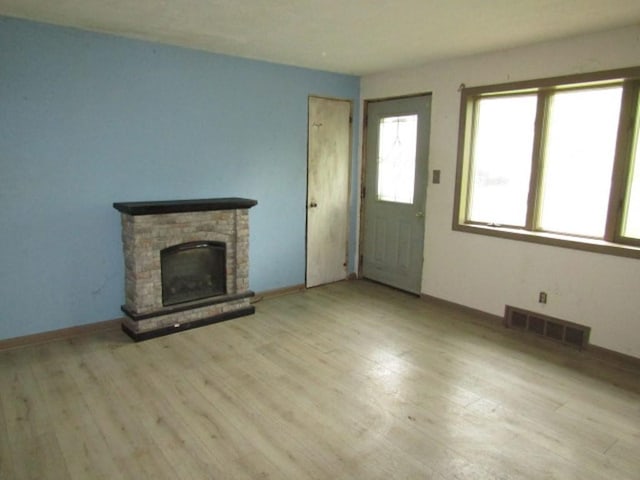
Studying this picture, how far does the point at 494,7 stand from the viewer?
2754 mm

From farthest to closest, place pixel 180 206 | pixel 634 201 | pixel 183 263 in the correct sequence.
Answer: pixel 183 263, pixel 180 206, pixel 634 201

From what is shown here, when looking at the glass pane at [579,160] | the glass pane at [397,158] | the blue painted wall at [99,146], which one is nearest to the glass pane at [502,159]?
the glass pane at [579,160]

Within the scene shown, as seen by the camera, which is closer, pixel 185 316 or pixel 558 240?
pixel 558 240

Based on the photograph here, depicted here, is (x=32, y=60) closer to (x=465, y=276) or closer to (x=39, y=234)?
(x=39, y=234)

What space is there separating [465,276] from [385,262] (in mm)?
1124

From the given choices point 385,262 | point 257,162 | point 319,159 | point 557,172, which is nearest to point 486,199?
point 557,172

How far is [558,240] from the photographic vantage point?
12.0 ft

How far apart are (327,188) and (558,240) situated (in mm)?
2547

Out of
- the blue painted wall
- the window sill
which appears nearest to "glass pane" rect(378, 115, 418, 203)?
the window sill

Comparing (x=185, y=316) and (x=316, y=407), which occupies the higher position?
(x=185, y=316)

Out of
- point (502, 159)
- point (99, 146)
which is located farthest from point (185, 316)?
point (502, 159)

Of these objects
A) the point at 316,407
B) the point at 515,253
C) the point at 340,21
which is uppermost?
the point at 340,21

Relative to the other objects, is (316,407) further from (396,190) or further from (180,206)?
(396,190)

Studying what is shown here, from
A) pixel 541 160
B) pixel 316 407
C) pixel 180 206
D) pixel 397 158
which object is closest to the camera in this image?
pixel 316 407
